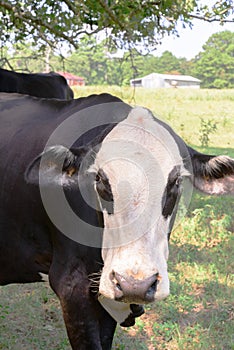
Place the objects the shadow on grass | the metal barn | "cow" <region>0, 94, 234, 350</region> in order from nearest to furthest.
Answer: "cow" <region>0, 94, 234, 350</region>
the shadow on grass
the metal barn

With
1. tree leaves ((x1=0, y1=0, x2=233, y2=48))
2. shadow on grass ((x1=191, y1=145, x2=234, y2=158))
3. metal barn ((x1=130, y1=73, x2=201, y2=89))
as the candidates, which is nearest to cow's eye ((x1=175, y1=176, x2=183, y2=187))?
tree leaves ((x1=0, y1=0, x2=233, y2=48))

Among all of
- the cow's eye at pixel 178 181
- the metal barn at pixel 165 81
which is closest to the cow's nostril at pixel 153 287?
the cow's eye at pixel 178 181

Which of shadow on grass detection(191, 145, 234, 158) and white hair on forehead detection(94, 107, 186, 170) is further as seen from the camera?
shadow on grass detection(191, 145, 234, 158)

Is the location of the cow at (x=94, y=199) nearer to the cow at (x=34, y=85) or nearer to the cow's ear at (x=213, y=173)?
the cow's ear at (x=213, y=173)

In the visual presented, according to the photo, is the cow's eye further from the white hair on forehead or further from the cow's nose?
the cow's nose

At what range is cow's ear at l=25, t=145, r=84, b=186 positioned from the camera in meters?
2.57

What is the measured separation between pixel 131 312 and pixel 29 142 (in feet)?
3.40

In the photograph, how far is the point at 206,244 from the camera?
5.73 m

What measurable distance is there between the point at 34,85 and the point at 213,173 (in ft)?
12.8

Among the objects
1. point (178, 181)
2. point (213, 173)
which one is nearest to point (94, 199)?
point (178, 181)

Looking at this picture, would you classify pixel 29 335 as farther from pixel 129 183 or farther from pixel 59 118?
pixel 129 183

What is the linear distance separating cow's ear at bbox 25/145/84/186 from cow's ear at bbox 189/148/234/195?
59cm

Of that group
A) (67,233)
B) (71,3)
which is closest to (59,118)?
(67,233)

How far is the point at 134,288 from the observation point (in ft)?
7.01
